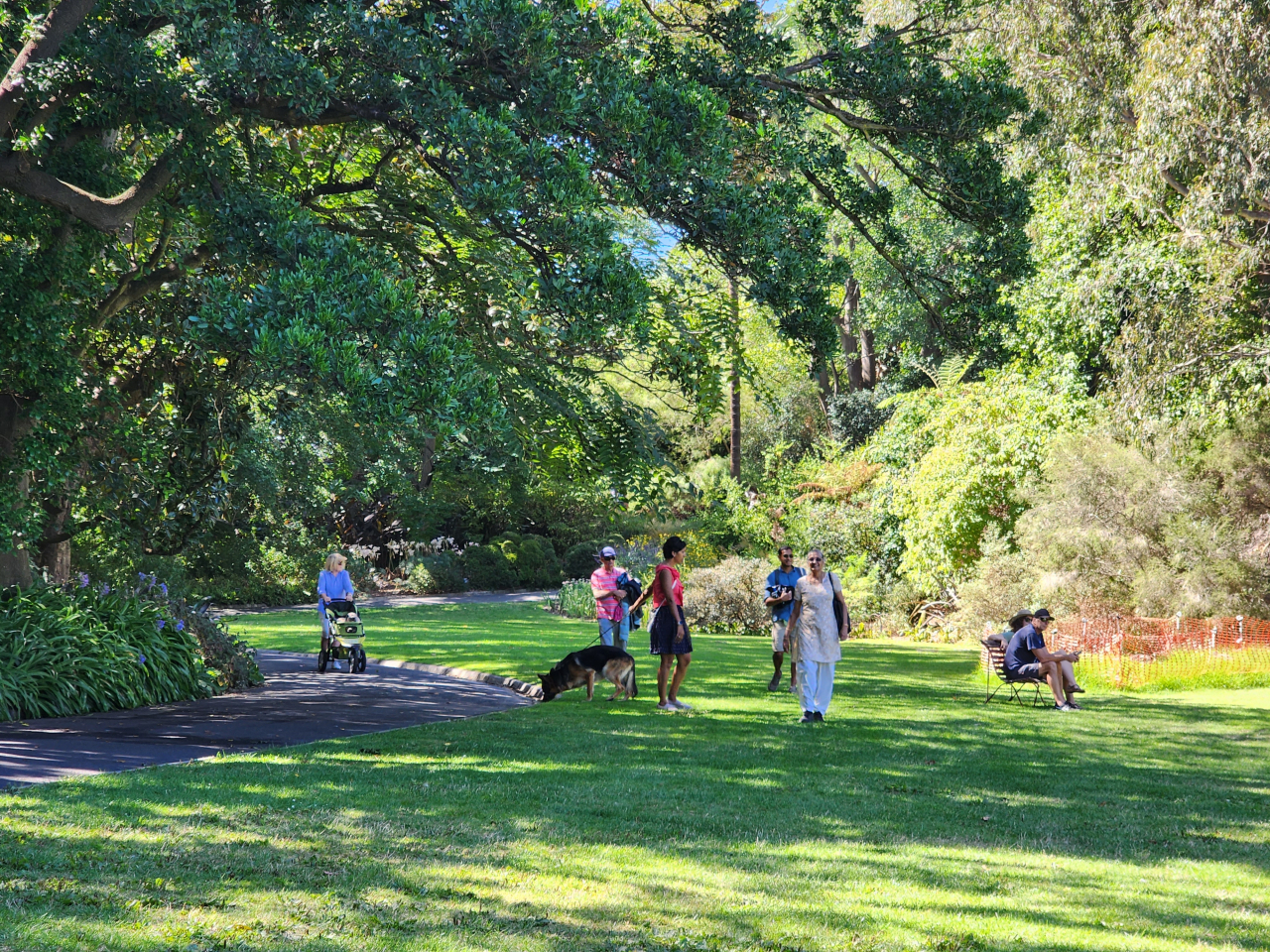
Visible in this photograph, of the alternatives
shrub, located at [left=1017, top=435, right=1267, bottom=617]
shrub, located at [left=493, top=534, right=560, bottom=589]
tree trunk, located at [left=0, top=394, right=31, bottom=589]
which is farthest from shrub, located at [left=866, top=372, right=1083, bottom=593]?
tree trunk, located at [left=0, top=394, right=31, bottom=589]

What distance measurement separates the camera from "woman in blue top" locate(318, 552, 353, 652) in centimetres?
1467

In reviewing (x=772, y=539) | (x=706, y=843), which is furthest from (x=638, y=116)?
(x=772, y=539)

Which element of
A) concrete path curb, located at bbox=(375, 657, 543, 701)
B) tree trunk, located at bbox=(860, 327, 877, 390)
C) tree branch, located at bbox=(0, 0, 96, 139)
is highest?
tree trunk, located at bbox=(860, 327, 877, 390)

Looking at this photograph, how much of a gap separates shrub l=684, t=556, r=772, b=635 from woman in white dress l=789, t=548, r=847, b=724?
49.0ft

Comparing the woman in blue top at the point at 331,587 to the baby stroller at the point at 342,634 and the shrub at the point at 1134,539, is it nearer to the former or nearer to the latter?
the baby stroller at the point at 342,634

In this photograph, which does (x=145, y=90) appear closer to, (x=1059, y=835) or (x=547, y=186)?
(x=547, y=186)

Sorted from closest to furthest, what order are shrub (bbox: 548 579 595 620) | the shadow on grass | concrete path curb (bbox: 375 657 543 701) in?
the shadow on grass < concrete path curb (bbox: 375 657 543 701) < shrub (bbox: 548 579 595 620)

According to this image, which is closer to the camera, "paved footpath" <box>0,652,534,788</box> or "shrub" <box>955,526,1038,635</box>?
"paved footpath" <box>0,652,534,788</box>

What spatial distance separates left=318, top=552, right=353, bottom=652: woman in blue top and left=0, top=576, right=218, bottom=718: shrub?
6.66ft

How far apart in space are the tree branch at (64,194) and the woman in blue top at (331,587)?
223 inches

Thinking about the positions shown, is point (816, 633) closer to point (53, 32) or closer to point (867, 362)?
point (53, 32)

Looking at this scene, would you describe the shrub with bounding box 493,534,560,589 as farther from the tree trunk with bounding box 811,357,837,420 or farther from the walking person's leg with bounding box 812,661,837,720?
the walking person's leg with bounding box 812,661,837,720

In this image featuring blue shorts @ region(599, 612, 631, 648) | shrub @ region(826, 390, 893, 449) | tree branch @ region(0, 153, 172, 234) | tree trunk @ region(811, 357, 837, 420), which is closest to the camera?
tree branch @ region(0, 153, 172, 234)

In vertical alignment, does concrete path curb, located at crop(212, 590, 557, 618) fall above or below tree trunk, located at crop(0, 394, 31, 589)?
below
